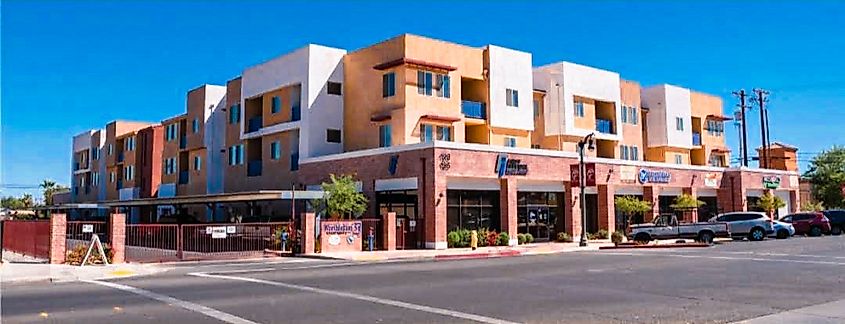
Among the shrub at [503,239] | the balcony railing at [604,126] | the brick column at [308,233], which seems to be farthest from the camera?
the balcony railing at [604,126]

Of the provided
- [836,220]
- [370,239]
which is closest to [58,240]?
[370,239]

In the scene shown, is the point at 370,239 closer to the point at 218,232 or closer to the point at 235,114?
the point at 218,232

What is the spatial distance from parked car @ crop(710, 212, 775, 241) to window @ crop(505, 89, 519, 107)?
13702 mm

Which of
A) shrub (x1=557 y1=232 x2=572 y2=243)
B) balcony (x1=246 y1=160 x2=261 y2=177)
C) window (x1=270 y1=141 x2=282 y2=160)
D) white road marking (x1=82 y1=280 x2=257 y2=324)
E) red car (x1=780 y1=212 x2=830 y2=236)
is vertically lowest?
white road marking (x1=82 y1=280 x2=257 y2=324)

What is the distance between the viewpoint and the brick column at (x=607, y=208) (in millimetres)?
44750

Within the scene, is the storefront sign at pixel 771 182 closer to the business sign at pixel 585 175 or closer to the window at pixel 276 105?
the business sign at pixel 585 175

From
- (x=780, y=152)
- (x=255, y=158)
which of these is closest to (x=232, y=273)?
(x=255, y=158)

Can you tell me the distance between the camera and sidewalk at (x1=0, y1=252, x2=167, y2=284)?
20.8 meters

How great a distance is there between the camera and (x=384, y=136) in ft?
139

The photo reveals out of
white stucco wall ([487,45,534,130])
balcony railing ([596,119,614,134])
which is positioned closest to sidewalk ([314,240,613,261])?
white stucco wall ([487,45,534,130])

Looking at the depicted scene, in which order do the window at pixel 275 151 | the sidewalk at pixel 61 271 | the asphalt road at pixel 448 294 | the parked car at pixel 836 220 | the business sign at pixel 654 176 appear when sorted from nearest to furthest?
the asphalt road at pixel 448 294 < the sidewalk at pixel 61 271 < the window at pixel 275 151 < the business sign at pixel 654 176 < the parked car at pixel 836 220

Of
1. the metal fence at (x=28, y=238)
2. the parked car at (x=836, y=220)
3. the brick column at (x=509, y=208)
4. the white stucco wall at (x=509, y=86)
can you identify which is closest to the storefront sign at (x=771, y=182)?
the parked car at (x=836, y=220)

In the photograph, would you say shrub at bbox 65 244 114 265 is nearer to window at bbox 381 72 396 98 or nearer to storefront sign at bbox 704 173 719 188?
window at bbox 381 72 396 98

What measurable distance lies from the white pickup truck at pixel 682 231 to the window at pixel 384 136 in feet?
48.9
